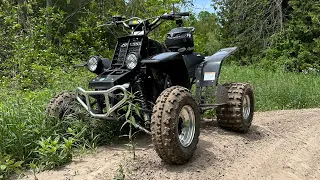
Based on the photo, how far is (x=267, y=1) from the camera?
1725 centimetres

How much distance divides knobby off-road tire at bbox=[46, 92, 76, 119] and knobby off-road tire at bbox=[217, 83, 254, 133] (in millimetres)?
2181

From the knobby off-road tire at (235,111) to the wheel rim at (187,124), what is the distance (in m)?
1.36

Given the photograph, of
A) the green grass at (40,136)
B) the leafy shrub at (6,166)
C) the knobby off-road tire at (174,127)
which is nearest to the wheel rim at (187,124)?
the knobby off-road tire at (174,127)

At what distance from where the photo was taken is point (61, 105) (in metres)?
4.82

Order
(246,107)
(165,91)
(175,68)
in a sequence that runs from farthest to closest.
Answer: (246,107) → (175,68) → (165,91)

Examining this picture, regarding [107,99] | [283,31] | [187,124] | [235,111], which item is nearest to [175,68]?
[235,111]

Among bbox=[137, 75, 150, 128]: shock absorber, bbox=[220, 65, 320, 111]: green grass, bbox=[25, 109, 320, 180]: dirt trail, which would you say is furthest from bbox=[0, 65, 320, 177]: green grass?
bbox=[220, 65, 320, 111]: green grass

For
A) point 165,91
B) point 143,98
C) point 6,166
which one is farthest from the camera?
point 143,98

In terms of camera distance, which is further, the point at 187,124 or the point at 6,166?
the point at 187,124

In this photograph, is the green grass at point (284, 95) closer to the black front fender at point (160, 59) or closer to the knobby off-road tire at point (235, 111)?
the knobby off-road tire at point (235, 111)

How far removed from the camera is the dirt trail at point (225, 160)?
145 inches

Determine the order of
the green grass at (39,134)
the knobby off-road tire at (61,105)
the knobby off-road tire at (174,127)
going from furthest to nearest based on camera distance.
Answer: the knobby off-road tire at (61,105) < the green grass at (39,134) < the knobby off-road tire at (174,127)

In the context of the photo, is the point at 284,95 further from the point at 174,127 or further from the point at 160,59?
the point at 174,127

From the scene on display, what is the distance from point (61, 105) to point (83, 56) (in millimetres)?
7010
